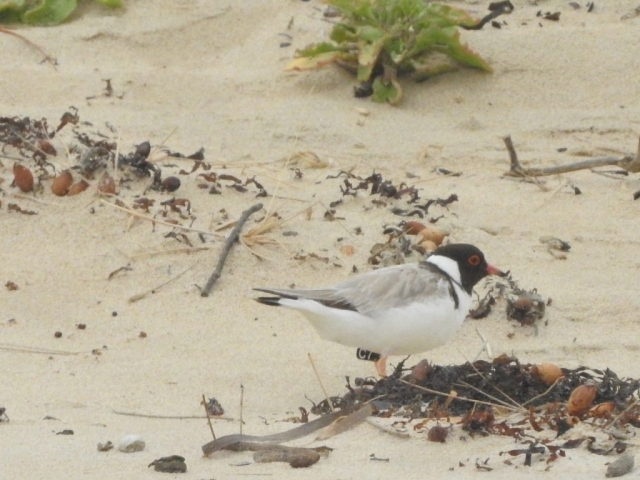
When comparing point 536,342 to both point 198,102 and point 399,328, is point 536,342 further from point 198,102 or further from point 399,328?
point 198,102

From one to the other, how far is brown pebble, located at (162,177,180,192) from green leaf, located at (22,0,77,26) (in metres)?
2.82

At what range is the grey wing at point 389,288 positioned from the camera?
18.2 ft

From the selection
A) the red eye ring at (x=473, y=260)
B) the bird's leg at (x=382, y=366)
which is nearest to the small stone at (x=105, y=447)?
the bird's leg at (x=382, y=366)

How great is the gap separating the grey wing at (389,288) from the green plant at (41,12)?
15.0 feet

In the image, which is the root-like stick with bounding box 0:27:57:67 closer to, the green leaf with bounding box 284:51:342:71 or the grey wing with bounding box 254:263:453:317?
the green leaf with bounding box 284:51:342:71

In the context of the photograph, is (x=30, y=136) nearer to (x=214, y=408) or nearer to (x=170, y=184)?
(x=170, y=184)

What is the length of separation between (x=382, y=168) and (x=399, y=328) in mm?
2417

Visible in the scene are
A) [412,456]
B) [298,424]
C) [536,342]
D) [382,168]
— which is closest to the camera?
[412,456]

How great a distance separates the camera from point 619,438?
424 cm

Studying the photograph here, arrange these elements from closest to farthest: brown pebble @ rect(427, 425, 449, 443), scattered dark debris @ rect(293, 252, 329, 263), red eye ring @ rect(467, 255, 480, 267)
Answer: brown pebble @ rect(427, 425, 449, 443)
red eye ring @ rect(467, 255, 480, 267)
scattered dark debris @ rect(293, 252, 329, 263)

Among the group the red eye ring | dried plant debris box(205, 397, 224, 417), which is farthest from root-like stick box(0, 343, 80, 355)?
the red eye ring

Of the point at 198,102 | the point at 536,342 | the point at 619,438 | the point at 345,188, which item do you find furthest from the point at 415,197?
the point at 619,438

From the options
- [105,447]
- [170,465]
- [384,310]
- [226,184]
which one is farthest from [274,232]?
[170,465]

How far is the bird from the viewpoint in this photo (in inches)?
215
